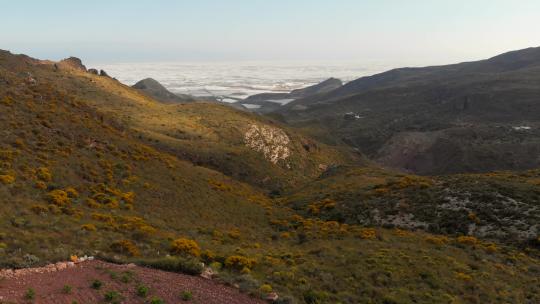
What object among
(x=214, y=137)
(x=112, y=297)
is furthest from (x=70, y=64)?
(x=112, y=297)

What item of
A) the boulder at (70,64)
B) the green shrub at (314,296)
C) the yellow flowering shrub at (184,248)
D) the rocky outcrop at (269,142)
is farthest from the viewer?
the boulder at (70,64)

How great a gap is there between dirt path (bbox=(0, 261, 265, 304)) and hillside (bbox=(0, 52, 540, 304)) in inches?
39.3

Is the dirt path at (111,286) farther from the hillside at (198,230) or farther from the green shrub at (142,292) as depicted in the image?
the hillside at (198,230)

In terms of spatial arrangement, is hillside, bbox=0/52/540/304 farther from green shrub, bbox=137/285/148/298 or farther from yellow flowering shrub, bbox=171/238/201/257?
green shrub, bbox=137/285/148/298

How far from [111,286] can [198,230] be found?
13.5 meters

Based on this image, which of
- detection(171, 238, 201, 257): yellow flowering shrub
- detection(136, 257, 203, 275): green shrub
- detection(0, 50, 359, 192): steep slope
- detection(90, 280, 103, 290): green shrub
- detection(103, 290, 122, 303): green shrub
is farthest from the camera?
detection(0, 50, 359, 192): steep slope

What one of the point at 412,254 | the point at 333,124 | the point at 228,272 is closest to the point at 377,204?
the point at 412,254

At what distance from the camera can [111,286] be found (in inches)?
637

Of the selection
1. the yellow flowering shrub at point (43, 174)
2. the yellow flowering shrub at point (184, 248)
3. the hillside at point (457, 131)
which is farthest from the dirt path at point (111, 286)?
the hillside at point (457, 131)

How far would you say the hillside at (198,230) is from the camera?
20.6 m

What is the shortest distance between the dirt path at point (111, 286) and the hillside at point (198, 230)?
1.00 meters

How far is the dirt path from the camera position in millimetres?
14695

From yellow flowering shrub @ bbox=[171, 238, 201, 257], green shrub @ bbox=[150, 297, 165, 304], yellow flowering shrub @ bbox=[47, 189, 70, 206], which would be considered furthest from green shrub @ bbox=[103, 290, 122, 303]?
yellow flowering shrub @ bbox=[47, 189, 70, 206]

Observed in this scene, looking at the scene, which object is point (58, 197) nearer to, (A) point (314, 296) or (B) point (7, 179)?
(B) point (7, 179)
